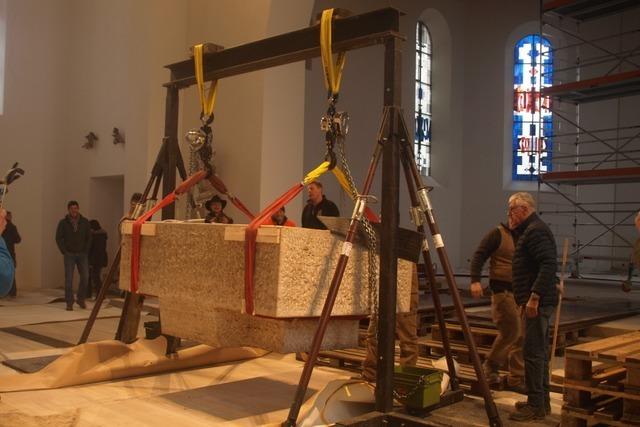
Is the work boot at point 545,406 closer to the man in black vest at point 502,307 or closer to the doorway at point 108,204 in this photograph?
the man in black vest at point 502,307

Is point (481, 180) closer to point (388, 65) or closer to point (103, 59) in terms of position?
point (103, 59)

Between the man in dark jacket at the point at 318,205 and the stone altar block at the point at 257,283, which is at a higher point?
the man in dark jacket at the point at 318,205

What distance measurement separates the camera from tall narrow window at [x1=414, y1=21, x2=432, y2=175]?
18.0 metres

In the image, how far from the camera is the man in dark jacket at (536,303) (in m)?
4.84

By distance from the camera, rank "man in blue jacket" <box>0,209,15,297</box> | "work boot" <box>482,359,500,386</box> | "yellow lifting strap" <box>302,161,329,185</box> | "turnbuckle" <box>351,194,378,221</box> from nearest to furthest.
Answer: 1. "man in blue jacket" <box>0,209,15,297</box>
2. "turnbuckle" <box>351,194,378,221</box>
3. "yellow lifting strap" <box>302,161,329,185</box>
4. "work boot" <box>482,359,500,386</box>

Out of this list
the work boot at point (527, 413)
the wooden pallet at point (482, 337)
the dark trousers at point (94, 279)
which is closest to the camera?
the work boot at point (527, 413)

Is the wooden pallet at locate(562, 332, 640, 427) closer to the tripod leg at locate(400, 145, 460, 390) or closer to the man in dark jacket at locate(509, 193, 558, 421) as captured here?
the man in dark jacket at locate(509, 193, 558, 421)

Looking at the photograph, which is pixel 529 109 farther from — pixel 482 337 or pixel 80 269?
pixel 482 337

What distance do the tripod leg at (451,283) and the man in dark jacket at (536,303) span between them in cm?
69

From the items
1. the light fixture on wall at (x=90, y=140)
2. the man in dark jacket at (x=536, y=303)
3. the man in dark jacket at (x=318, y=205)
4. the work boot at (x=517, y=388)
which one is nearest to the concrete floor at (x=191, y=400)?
the work boot at (x=517, y=388)

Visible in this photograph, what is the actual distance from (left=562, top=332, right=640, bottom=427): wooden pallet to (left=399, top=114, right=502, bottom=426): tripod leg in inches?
28.3

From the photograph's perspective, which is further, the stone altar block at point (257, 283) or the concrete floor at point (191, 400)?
the concrete floor at point (191, 400)

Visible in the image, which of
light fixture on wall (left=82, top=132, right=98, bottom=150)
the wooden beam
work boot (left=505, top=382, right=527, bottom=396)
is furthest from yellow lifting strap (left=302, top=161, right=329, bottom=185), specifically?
light fixture on wall (left=82, top=132, right=98, bottom=150)

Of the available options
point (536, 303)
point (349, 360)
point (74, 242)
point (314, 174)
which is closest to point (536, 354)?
point (536, 303)
